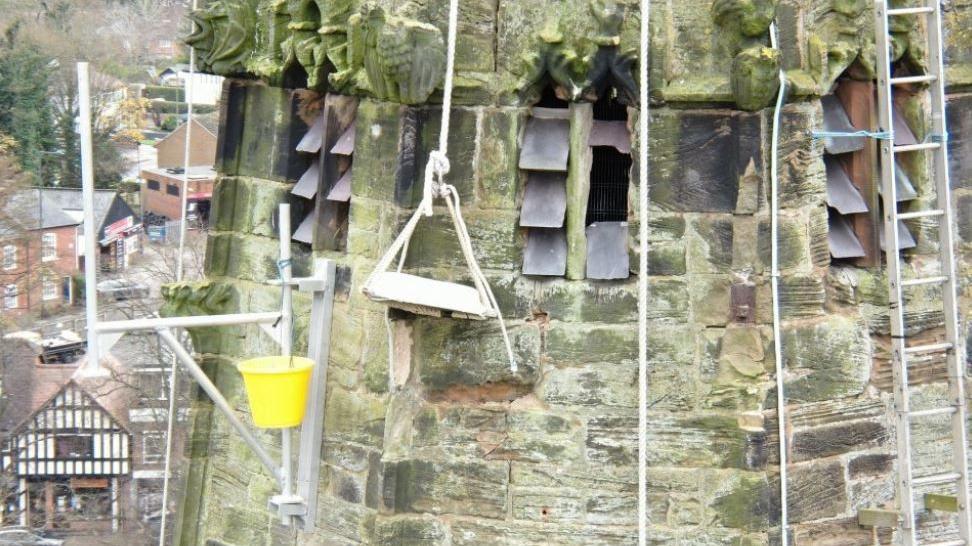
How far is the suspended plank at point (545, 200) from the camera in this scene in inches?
216

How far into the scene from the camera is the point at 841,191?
19.1ft

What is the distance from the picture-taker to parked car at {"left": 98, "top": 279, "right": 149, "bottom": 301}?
36.6m

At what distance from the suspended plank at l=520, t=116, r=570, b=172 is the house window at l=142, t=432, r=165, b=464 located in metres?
28.8

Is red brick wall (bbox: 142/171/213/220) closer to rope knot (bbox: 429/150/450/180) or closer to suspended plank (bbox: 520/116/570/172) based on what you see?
suspended plank (bbox: 520/116/570/172)

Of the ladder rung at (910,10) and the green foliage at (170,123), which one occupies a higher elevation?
the green foliage at (170,123)

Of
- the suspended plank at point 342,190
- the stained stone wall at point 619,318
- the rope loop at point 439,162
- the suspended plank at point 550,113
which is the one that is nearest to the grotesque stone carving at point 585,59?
the stained stone wall at point 619,318

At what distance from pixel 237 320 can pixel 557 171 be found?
5.00 feet

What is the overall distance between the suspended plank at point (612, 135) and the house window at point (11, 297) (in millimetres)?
30854

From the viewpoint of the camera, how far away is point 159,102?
49.4 metres

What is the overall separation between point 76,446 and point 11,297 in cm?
457

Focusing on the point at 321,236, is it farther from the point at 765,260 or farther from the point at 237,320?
the point at 765,260

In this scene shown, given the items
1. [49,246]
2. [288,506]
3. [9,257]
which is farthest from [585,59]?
[49,246]

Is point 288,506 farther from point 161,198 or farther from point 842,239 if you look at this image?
point 161,198

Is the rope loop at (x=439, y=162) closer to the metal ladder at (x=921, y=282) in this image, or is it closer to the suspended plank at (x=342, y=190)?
the suspended plank at (x=342, y=190)
